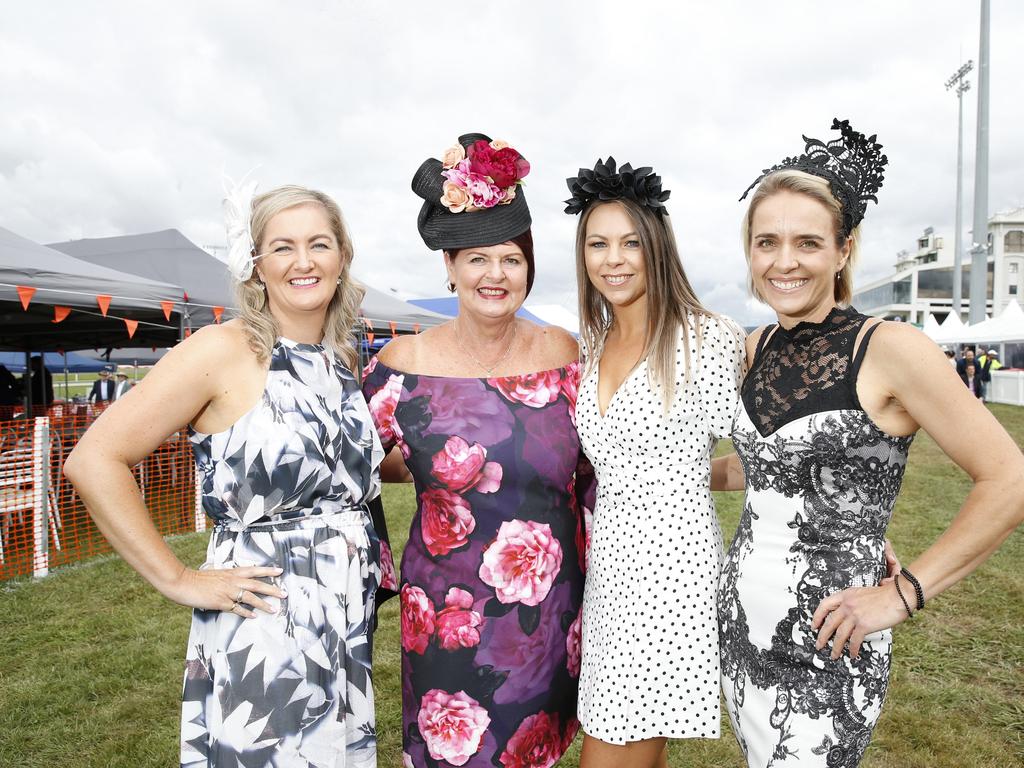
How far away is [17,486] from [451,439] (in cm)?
551

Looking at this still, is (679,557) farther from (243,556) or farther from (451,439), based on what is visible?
(243,556)

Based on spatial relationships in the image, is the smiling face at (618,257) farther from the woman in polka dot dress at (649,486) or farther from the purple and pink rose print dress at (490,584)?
the purple and pink rose print dress at (490,584)

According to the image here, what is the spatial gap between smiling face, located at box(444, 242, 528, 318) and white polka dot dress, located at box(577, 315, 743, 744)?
0.50m

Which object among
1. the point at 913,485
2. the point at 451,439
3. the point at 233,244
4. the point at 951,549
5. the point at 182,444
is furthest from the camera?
the point at 913,485

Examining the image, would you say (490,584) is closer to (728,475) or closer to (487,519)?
(487,519)

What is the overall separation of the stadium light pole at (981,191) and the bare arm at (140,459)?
25.1 m

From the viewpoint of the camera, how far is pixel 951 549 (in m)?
1.53

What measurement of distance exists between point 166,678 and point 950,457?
4.28 m

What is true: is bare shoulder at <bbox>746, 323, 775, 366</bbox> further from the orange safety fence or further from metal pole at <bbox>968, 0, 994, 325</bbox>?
metal pole at <bbox>968, 0, 994, 325</bbox>

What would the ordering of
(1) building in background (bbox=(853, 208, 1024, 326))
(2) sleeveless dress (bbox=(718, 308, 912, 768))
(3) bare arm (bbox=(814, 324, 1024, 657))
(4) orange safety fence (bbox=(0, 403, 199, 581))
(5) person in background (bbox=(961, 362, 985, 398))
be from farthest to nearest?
(1) building in background (bbox=(853, 208, 1024, 326)), (5) person in background (bbox=(961, 362, 985, 398)), (4) orange safety fence (bbox=(0, 403, 199, 581)), (2) sleeveless dress (bbox=(718, 308, 912, 768)), (3) bare arm (bbox=(814, 324, 1024, 657))

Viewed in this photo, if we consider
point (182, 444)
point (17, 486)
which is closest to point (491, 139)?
point (17, 486)

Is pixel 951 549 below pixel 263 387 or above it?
below

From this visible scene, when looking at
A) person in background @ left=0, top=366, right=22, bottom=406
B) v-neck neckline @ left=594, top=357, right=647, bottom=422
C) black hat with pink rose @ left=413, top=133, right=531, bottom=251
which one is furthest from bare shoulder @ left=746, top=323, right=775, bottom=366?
person in background @ left=0, top=366, right=22, bottom=406

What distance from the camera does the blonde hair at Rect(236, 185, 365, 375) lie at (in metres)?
1.88
